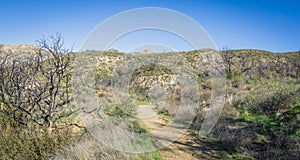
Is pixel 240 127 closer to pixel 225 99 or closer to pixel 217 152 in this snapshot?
pixel 217 152

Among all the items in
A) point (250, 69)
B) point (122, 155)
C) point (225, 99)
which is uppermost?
point (250, 69)

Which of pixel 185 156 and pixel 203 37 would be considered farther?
pixel 203 37

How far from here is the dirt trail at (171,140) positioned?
6.14m

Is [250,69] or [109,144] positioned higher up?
[250,69]

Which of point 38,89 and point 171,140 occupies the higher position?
point 38,89

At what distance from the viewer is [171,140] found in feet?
24.2

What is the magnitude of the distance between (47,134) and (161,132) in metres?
4.17

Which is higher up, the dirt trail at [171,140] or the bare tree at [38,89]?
the bare tree at [38,89]

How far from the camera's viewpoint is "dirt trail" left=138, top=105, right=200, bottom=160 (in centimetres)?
614

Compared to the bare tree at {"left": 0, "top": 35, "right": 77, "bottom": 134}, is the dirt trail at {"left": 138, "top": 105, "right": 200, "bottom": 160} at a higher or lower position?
lower

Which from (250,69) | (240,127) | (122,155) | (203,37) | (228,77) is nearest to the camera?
(122,155)

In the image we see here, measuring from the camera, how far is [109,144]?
5320mm

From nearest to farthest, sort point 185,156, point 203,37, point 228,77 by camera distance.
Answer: point 185,156 → point 203,37 → point 228,77

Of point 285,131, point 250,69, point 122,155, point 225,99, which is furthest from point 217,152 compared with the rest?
point 250,69
